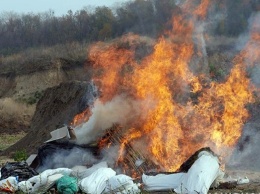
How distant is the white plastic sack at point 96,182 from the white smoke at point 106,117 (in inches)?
85.6

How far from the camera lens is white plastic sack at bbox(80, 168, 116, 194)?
26.9 feet

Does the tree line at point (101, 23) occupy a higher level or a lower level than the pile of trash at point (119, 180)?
higher

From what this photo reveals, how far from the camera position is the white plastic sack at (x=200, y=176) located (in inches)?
312

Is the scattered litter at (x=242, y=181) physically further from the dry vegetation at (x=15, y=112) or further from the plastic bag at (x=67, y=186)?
the dry vegetation at (x=15, y=112)

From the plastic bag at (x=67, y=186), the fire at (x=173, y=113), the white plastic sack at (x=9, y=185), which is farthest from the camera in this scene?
the fire at (x=173, y=113)

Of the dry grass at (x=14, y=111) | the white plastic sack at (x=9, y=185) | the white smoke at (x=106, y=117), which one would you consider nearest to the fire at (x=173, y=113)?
the white smoke at (x=106, y=117)

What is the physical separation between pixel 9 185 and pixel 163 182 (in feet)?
Result: 9.50

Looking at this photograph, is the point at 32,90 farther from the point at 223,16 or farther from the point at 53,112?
the point at 53,112

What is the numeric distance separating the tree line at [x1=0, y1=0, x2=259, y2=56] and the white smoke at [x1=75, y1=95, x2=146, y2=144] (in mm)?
7775

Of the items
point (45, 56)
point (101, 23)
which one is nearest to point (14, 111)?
point (45, 56)

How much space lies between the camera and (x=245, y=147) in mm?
12844

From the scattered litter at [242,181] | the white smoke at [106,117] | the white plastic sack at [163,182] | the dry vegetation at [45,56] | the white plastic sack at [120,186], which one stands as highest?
the dry vegetation at [45,56]

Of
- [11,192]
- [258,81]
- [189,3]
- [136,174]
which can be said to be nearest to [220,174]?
[136,174]

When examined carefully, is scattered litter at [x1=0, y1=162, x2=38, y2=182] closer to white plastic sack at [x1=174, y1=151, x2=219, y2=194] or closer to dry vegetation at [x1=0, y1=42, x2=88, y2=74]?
white plastic sack at [x1=174, y1=151, x2=219, y2=194]
